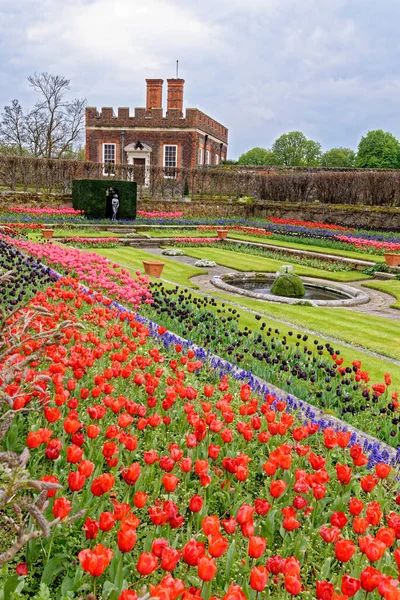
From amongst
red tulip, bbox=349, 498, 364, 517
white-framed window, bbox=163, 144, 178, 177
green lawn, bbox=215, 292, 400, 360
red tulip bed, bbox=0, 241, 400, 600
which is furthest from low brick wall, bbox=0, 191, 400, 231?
red tulip, bbox=349, 498, 364, 517

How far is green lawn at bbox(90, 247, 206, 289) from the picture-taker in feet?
43.9

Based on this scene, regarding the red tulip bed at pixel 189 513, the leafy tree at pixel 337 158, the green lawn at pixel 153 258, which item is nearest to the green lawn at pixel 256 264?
the green lawn at pixel 153 258

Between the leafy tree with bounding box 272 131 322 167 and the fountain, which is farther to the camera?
the leafy tree with bounding box 272 131 322 167

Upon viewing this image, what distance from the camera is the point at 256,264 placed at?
53.7 feet

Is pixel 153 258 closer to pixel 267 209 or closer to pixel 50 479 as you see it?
pixel 50 479

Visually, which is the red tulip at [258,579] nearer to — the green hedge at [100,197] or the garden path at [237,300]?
the garden path at [237,300]

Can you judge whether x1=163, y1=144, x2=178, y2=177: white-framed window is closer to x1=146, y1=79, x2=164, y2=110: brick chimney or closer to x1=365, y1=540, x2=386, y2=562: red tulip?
x1=146, y1=79, x2=164, y2=110: brick chimney

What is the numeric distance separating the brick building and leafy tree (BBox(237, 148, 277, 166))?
83.2 ft

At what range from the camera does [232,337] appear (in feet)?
22.3

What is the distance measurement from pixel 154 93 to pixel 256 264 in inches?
1305

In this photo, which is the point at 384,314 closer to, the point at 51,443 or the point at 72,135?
the point at 51,443

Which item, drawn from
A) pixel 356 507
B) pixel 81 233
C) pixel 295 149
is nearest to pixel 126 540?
pixel 356 507

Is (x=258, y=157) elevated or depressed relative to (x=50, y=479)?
elevated

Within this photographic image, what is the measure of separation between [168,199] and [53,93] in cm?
2938
